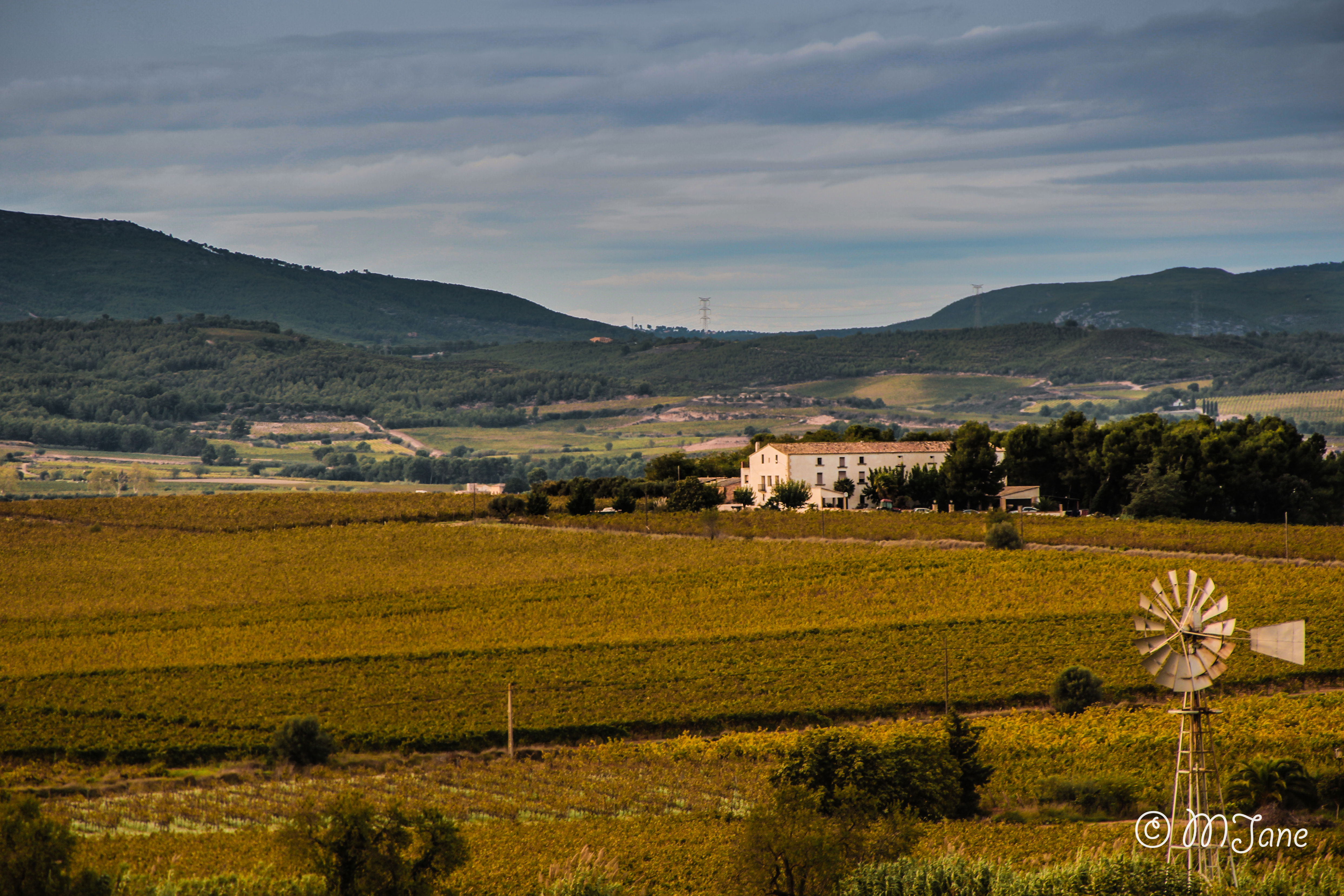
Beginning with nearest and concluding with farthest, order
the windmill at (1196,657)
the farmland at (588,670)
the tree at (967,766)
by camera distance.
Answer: the windmill at (1196,657) < the farmland at (588,670) < the tree at (967,766)

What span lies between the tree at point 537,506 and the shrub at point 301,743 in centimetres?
3694

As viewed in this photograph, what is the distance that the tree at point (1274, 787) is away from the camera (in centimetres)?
2545

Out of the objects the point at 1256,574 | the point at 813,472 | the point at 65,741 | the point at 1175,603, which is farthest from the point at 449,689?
the point at 813,472

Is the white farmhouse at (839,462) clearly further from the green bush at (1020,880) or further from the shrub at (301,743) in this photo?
the green bush at (1020,880)

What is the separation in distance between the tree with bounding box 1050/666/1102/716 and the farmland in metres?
1.12

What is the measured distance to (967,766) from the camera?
92.2 feet

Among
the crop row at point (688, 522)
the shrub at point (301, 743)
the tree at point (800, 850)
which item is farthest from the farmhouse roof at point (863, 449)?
the tree at point (800, 850)

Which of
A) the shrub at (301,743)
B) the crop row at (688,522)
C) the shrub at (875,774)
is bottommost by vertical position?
the shrub at (301,743)

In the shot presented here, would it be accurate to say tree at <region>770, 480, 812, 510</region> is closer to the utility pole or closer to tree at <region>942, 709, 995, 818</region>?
the utility pole

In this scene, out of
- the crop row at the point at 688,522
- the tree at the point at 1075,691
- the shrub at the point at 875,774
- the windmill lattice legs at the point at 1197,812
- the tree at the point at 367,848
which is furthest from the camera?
the crop row at the point at 688,522

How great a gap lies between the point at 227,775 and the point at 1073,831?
66.0 feet

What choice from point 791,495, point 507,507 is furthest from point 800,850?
point 791,495

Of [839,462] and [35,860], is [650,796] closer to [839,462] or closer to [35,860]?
[35,860]

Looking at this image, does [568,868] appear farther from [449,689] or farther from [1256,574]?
[1256,574]
